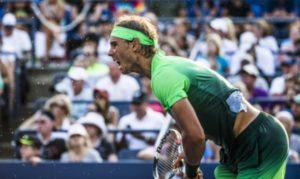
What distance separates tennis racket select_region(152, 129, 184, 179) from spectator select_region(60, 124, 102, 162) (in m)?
3.22

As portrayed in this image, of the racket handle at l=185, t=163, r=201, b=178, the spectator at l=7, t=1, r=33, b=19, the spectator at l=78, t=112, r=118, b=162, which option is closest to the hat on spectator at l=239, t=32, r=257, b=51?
the spectator at l=78, t=112, r=118, b=162

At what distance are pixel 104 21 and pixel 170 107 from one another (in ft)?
28.6

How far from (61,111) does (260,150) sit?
4.66 m

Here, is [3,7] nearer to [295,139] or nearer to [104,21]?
[104,21]

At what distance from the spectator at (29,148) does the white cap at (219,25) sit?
4017 mm

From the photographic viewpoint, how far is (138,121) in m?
10.0

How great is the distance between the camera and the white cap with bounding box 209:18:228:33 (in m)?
12.6

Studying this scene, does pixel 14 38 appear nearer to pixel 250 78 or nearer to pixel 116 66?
pixel 116 66

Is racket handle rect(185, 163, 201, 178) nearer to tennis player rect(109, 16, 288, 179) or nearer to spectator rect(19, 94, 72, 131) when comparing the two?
tennis player rect(109, 16, 288, 179)

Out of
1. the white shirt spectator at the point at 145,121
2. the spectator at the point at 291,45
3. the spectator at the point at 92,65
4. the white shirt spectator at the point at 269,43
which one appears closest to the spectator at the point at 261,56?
the spectator at the point at 291,45

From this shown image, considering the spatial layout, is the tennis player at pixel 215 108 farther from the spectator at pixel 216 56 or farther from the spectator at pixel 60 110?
the spectator at pixel 216 56

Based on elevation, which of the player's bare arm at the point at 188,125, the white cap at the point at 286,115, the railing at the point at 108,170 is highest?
the player's bare arm at the point at 188,125

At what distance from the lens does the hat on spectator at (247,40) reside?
12.2m

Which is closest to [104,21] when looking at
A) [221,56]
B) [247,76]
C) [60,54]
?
[60,54]
